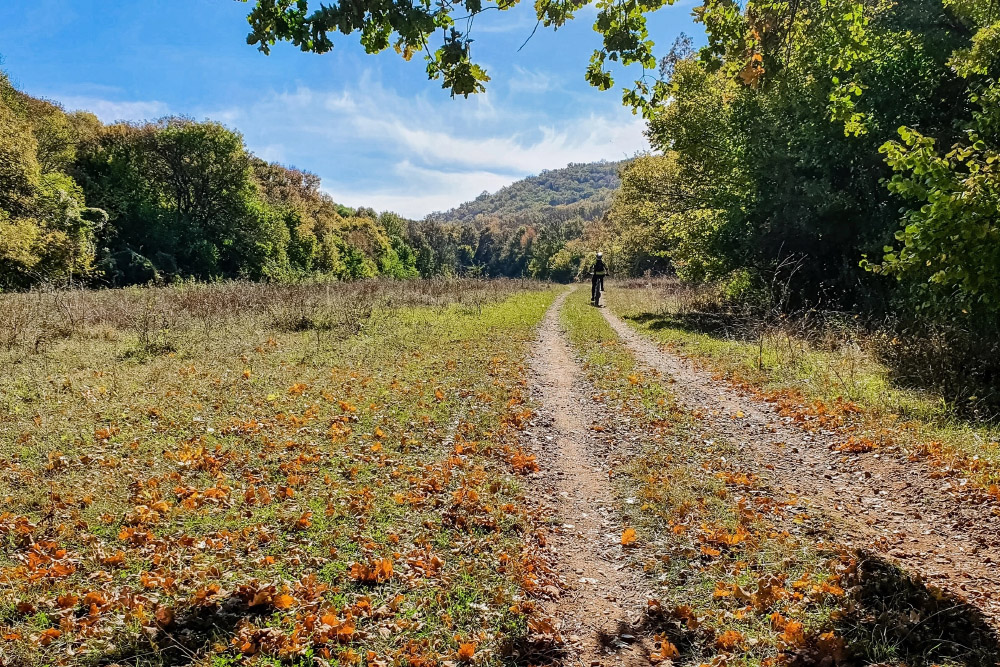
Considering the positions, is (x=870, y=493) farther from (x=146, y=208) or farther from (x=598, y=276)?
(x=146, y=208)

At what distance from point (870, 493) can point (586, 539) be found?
3.11 m

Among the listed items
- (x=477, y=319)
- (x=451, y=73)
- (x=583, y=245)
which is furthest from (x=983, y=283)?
(x=583, y=245)

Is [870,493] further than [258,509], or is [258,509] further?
[870,493]

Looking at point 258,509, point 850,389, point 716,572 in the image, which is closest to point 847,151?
point 850,389

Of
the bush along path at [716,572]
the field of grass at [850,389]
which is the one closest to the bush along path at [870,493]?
the bush along path at [716,572]

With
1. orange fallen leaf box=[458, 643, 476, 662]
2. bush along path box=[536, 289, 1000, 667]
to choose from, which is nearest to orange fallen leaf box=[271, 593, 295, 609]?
orange fallen leaf box=[458, 643, 476, 662]

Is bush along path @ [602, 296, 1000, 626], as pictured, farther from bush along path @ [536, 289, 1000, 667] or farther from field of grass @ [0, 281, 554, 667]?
field of grass @ [0, 281, 554, 667]

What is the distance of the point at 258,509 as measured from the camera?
513cm

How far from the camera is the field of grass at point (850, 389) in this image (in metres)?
5.93

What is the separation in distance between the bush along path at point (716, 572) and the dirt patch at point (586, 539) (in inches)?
0.6

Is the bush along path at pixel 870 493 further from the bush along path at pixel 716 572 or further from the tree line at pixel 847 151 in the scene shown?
the tree line at pixel 847 151

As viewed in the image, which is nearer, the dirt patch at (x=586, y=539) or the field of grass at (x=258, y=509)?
the field of grass at (x=258, y=509)

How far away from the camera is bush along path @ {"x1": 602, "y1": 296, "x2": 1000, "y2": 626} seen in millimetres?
4047

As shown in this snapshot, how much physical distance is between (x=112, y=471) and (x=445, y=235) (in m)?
135
